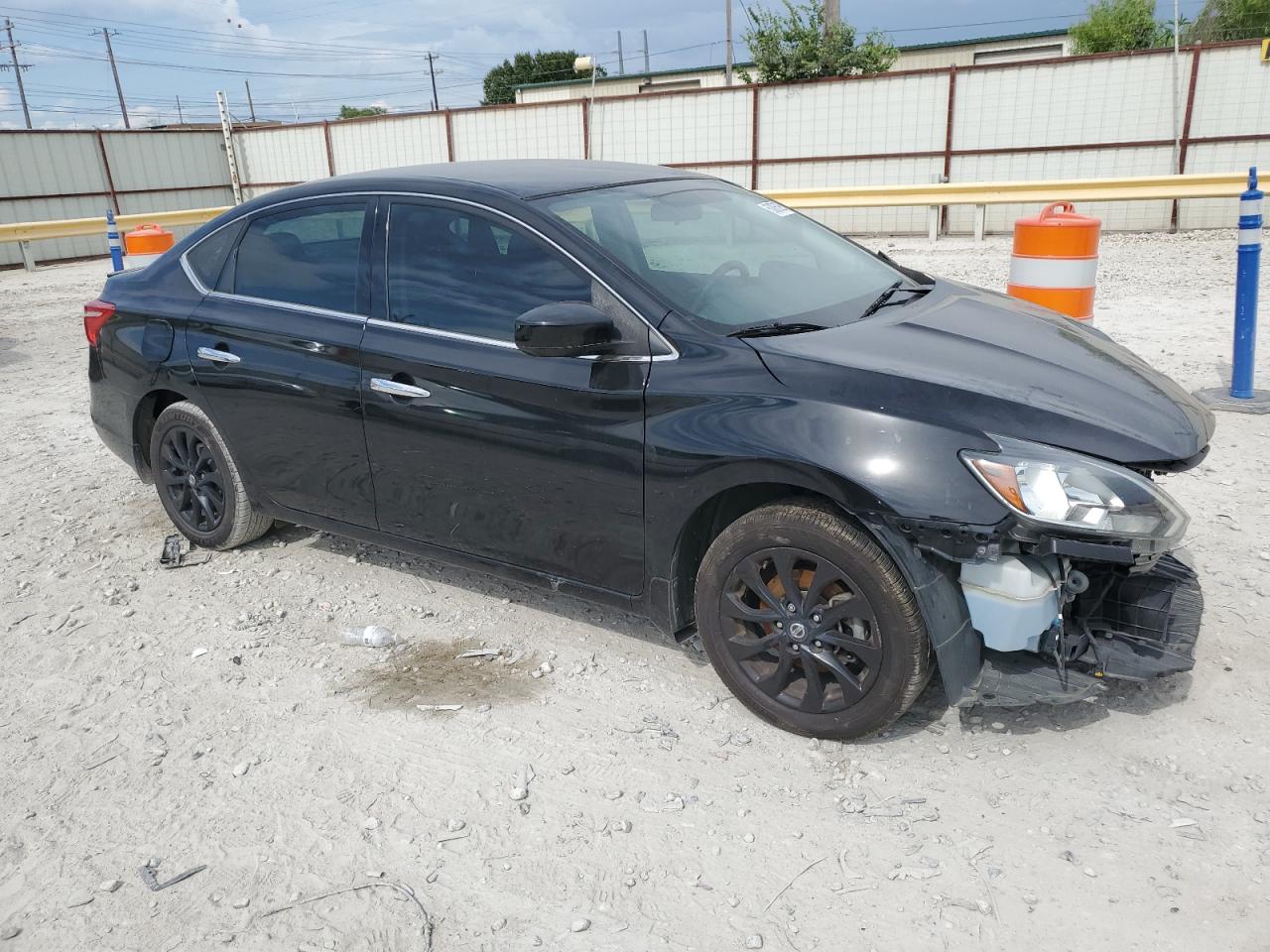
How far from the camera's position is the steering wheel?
333 centimetres

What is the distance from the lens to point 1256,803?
9.05 feet

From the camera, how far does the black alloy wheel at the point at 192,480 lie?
4.59 metres

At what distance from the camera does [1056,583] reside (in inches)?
108

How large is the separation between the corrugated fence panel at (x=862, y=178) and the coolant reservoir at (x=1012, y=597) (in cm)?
1616

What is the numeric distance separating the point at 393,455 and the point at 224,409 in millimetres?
1047

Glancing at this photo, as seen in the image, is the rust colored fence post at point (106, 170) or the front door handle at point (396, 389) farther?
the rust colored fence post at point (106, 170)

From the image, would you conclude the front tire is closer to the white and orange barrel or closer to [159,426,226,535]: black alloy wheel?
[159,426,226,535]: black alloy wheel

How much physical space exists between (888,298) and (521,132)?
18.9 m

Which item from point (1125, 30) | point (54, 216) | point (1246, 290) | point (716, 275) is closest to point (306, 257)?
point (716, 275)

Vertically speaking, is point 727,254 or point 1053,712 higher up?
point 727,254

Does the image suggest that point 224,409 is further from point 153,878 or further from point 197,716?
point 153,878

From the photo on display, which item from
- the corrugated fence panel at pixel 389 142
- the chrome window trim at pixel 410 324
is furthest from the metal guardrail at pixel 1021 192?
the chrome window trim at pixel 410 324

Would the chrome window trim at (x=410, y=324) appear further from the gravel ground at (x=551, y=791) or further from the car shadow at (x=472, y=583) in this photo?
the gravel ground at (x=551, y=791)

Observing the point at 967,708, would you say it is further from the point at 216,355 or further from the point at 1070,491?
the point at 216,355
